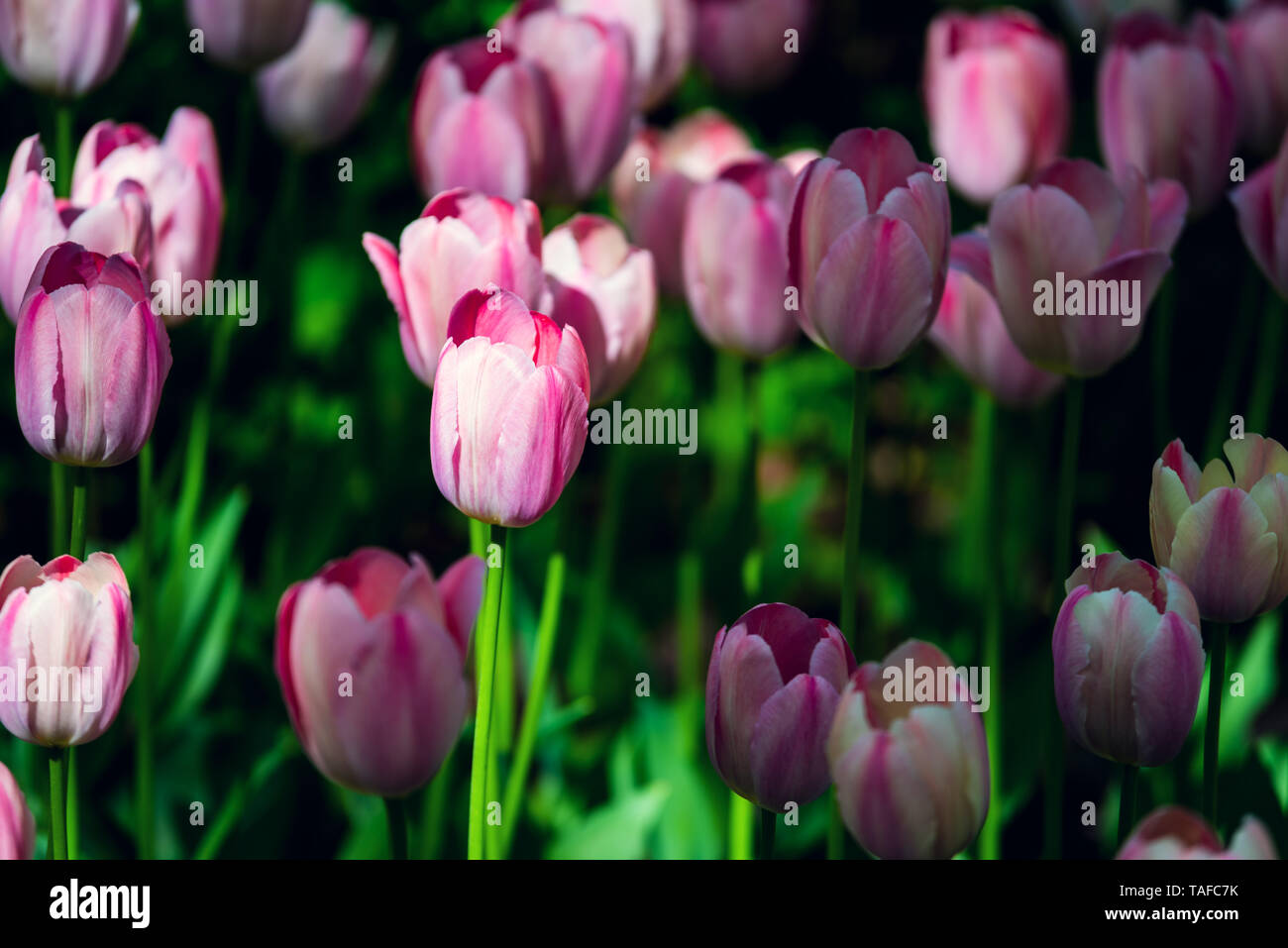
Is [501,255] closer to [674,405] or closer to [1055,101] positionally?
[1055,101]

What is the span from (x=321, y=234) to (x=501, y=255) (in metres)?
0.90

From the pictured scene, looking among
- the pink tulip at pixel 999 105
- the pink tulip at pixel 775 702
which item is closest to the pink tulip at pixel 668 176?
the pink tulip at pixel 999 105

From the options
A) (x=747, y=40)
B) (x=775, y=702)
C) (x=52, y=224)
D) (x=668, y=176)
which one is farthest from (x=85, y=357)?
(x=747, y=40)

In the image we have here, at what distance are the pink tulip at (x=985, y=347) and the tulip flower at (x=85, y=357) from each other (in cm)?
45

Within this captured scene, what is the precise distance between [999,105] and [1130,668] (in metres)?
0.52

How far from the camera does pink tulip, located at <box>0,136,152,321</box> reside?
2.17ft

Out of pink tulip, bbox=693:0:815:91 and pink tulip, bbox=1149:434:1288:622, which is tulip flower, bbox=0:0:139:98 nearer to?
pink tulip, bbox=693:0:815:91

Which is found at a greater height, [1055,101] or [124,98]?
[124,98]

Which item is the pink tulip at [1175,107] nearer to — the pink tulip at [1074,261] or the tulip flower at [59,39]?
the pink tulip at [1074,261]

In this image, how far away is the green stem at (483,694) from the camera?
0.58m

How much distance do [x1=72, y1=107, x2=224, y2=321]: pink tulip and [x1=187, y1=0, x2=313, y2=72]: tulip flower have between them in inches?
5.4

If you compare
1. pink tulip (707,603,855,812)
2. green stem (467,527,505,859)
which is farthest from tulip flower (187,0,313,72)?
pink tulip (707,603,855,812)

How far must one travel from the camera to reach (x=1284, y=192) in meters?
0.72
